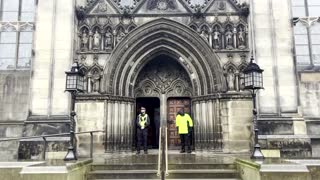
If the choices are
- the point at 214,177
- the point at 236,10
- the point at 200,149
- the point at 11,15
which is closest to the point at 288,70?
the point at 236,10

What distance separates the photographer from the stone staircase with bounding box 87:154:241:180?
9.27 metres

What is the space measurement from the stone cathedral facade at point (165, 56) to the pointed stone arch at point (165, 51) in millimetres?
42

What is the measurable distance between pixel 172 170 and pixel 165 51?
6.72m

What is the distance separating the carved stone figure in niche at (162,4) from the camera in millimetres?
14836

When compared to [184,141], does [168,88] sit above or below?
above

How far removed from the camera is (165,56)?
15.3 metres

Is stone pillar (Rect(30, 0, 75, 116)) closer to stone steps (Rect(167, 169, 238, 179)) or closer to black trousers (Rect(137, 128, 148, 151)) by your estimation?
black trousers (Rect(137, 128, 148, 151))

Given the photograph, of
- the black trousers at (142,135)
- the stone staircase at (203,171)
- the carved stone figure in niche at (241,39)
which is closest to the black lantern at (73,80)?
the black trousers at (142,135)

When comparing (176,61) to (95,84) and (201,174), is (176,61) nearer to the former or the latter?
(95,84)

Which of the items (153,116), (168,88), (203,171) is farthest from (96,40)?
(203,171)

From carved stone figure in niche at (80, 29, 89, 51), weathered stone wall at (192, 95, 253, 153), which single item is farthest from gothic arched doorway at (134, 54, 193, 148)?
carved stone figure in niche at (80, 29, 89, 51)

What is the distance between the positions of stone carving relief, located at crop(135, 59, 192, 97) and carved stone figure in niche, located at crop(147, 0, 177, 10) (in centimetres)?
242

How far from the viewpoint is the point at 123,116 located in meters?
14.3

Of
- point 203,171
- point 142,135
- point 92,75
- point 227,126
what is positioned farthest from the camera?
point 92,75
